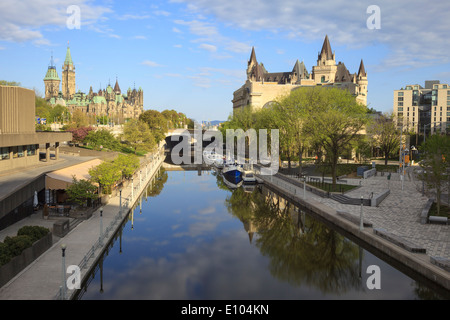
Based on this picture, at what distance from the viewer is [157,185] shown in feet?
190

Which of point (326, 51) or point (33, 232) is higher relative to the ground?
point (326, 51)

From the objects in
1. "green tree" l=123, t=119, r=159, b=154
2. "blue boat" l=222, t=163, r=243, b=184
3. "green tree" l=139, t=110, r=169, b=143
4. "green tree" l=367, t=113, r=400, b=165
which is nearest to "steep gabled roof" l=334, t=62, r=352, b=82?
"green tree" l=139, t=110, r=169, b=143

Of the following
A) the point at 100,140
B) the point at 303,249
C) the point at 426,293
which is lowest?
the point at 303,249

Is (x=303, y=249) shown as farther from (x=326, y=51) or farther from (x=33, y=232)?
(x=326, y=51)

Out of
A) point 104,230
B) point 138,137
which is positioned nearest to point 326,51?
point 138,137

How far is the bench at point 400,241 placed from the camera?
2128 centimetres

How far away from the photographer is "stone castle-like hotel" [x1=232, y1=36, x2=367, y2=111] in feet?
415

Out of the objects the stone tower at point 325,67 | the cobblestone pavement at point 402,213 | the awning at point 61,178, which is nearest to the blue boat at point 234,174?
the cobblestone pavement at point 402,213

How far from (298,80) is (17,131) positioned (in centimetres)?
13325

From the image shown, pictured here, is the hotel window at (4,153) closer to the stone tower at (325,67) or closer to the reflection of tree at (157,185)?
the reflection of tree at (157,185)

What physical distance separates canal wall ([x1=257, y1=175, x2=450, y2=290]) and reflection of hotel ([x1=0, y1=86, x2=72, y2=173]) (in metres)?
27.8

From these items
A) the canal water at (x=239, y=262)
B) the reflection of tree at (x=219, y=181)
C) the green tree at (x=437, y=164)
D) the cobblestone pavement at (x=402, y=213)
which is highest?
the green tree at (x=437, y=164)

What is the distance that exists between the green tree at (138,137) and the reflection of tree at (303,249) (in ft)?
174

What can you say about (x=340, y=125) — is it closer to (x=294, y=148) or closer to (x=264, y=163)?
(x=294, y=148)
